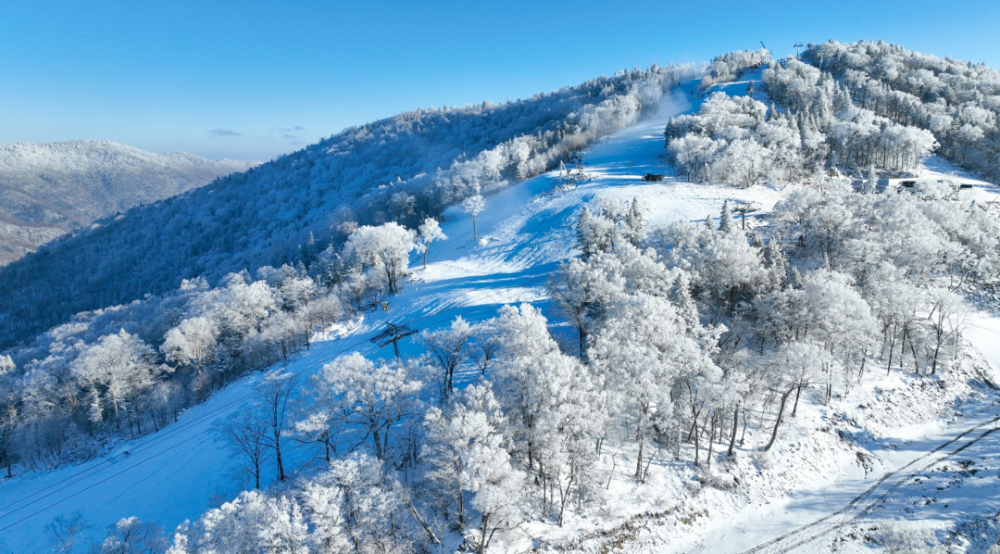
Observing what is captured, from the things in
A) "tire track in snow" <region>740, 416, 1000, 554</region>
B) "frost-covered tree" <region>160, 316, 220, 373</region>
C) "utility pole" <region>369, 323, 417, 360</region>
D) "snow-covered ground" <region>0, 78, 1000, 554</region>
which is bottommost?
"tire track in snow" <region>740, 416, 1000, 554</region>

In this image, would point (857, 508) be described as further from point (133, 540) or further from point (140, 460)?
point (140, 460)

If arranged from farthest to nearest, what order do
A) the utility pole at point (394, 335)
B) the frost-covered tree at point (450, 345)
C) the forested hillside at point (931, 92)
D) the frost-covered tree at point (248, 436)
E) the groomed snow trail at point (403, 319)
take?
the forested hillside at point (931, 92) → the utility pole at point (394, 335) → the frost-covered tree at point (450, 345) → the groomed snow trail at point (403, 319) → the frost-covered tree at point (248, 436)

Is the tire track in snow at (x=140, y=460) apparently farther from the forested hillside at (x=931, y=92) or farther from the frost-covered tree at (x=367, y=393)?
the forested hillside at (x=931, y=92)

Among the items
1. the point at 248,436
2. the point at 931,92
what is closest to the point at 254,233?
the point at 248,436

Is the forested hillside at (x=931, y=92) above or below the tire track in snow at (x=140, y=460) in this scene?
above

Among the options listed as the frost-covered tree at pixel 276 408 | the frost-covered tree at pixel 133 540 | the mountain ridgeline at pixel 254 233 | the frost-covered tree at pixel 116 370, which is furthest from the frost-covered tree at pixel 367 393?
the mountain ridgeline at pixel 254 233

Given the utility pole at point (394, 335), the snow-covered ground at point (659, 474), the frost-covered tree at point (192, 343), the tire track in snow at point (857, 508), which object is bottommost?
the tire track in snow at point (857, 508)

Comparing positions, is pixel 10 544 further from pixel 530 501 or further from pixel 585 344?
pixel 585 344

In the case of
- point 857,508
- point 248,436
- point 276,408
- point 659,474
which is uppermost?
point 276,408

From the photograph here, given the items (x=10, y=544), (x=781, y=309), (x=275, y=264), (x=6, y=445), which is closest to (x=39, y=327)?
(x=275, y=264)

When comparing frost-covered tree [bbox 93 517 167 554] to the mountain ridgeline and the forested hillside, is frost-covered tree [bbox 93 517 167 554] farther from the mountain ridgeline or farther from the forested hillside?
the forested hillside

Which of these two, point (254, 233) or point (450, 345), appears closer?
point (450, 345)

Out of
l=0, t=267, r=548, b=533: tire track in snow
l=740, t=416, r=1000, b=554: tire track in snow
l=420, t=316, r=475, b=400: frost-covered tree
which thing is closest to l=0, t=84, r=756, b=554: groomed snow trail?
l=0, t=267, r=548, b=533: tire track in snow
